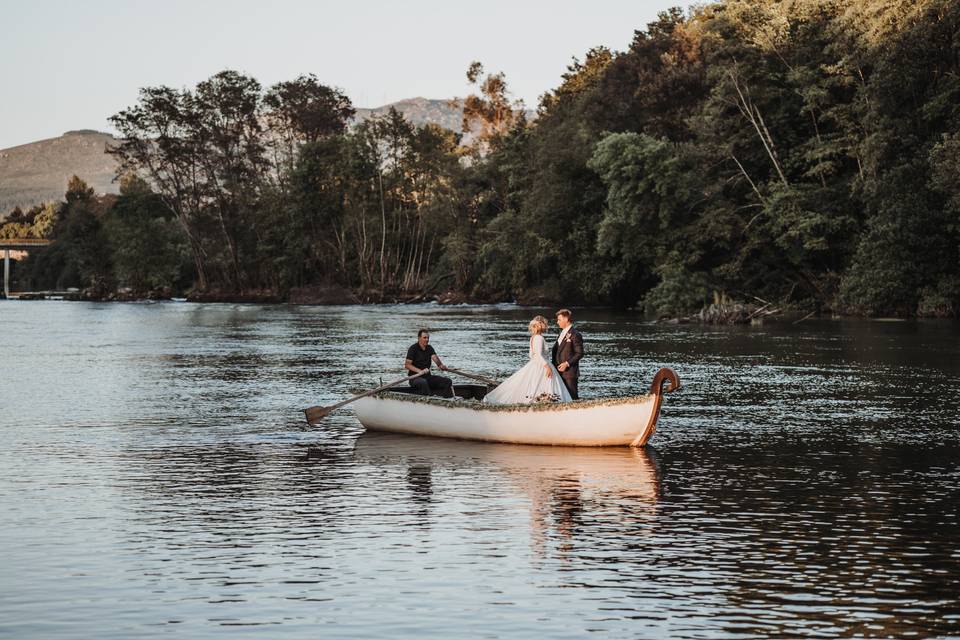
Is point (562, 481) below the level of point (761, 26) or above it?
below

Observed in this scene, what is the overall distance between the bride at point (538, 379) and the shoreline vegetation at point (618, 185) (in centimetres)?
4083

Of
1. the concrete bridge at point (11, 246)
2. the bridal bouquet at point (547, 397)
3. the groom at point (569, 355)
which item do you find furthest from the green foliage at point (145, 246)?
the bridal bouquet at point (547, 397)

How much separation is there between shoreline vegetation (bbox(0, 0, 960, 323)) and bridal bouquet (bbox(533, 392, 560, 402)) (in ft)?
135

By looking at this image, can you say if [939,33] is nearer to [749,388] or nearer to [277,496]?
[749,388]

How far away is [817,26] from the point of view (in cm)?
7481

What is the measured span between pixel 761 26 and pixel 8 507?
67570 millimetres

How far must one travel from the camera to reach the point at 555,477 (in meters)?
18.0

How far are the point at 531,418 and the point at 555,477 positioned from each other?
2997 mm

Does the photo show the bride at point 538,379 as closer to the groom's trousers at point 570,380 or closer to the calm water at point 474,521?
the groom's trousers at point 570,380

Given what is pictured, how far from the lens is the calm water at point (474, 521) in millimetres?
10539

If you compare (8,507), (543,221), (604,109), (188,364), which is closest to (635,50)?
(604,109)

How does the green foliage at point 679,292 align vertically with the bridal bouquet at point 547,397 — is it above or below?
above

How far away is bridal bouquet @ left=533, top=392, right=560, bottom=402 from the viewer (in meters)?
21.6

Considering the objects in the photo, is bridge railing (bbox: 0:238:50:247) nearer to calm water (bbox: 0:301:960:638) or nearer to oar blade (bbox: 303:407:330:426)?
calm water (bbox: 0:301:960:638)
